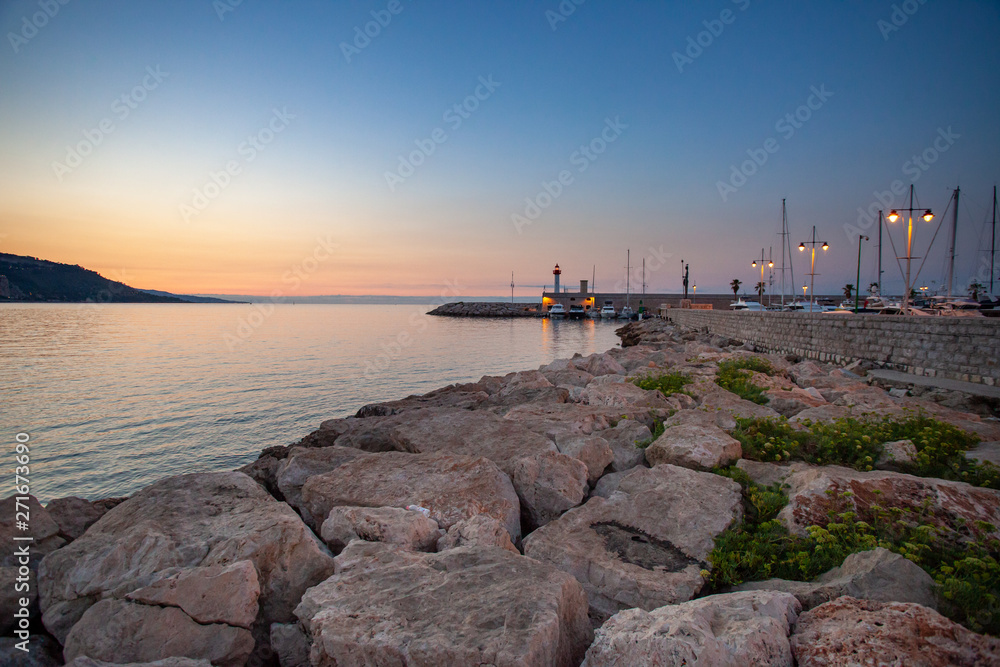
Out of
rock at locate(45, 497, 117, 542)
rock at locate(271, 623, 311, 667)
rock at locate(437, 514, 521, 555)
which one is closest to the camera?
rock at locate(271, 623, 311, 667)

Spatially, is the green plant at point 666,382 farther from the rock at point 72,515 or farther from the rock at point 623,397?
the rock at point 72,515

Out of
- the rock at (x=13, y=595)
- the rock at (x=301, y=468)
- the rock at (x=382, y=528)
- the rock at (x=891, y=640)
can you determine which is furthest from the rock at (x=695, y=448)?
the rock at (x=13, y=595)

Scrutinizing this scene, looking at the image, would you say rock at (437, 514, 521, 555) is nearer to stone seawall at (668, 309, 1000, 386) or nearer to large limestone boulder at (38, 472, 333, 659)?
large limestone boulder at (38, 472, 333, 659)

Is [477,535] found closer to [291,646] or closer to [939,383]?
[291,646]

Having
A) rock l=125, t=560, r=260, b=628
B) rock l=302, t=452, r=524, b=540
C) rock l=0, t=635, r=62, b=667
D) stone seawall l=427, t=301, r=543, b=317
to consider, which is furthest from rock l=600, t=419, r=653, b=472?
stone seawall l=427, t=301, r=543, b=317

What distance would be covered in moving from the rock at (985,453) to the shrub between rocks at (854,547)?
6.87 feet

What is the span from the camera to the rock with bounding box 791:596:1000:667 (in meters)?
2.38

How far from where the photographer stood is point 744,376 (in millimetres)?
11102

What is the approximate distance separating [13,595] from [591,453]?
18.3 feet

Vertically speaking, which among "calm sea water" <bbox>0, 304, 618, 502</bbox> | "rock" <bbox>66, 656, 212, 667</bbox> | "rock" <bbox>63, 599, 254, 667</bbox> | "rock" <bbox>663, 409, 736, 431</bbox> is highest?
"rock" <bbox>663, 409, 736, 431</bbox>

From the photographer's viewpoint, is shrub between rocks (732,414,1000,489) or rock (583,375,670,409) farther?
rock (583,375,670,409)

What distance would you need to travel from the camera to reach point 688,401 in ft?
31.0

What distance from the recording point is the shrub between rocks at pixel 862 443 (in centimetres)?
543

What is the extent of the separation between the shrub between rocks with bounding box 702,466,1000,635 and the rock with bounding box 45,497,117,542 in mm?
6321
